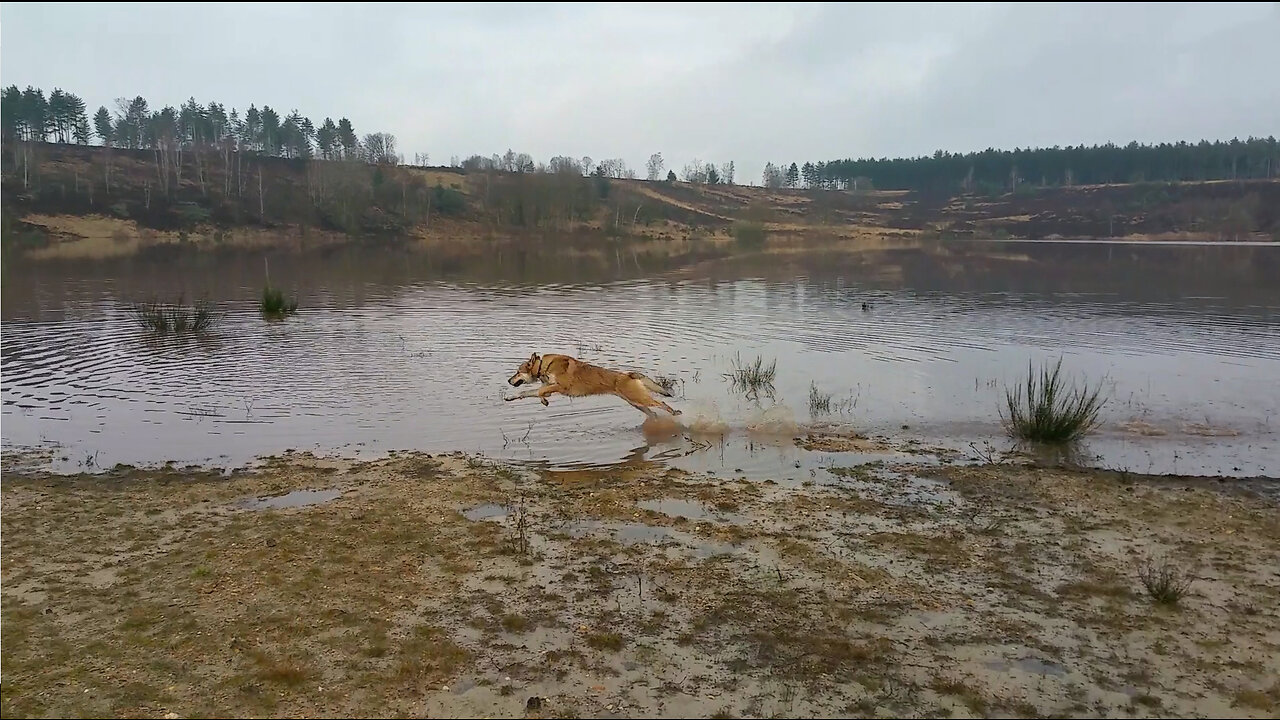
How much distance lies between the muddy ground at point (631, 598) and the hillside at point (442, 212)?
58749 mm

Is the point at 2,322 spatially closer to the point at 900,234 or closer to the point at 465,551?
the point at 465,551

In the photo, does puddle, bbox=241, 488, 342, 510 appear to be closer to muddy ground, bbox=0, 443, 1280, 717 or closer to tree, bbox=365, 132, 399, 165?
muddy ground, bbox=0, 443, 1280, 717

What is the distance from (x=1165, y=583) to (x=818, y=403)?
8.60 meters

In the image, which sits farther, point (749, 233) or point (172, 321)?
point (749, 233)

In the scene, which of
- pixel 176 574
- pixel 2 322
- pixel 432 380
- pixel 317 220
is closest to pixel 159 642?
pixel 176 574

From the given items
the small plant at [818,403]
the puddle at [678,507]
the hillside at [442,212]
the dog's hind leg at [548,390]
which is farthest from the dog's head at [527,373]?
the hillside at [442,212]

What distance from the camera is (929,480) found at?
1037 centimetres

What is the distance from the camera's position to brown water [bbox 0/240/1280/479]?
40.5 feet

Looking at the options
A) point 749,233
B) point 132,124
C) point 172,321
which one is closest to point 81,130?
point 132,124

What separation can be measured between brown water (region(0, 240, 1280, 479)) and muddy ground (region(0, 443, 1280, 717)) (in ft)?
7.04

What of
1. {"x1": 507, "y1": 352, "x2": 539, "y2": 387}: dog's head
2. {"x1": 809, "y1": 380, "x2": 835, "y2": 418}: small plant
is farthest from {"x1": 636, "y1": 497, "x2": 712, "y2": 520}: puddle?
{"x1": 809, "y1": 380, "x2": 835, "y2": 418}: small plant

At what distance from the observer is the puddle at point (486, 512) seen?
28.6 ft

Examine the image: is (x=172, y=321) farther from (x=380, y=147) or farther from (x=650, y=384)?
(x=380, y=147)

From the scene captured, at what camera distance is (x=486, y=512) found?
29.2 ft
